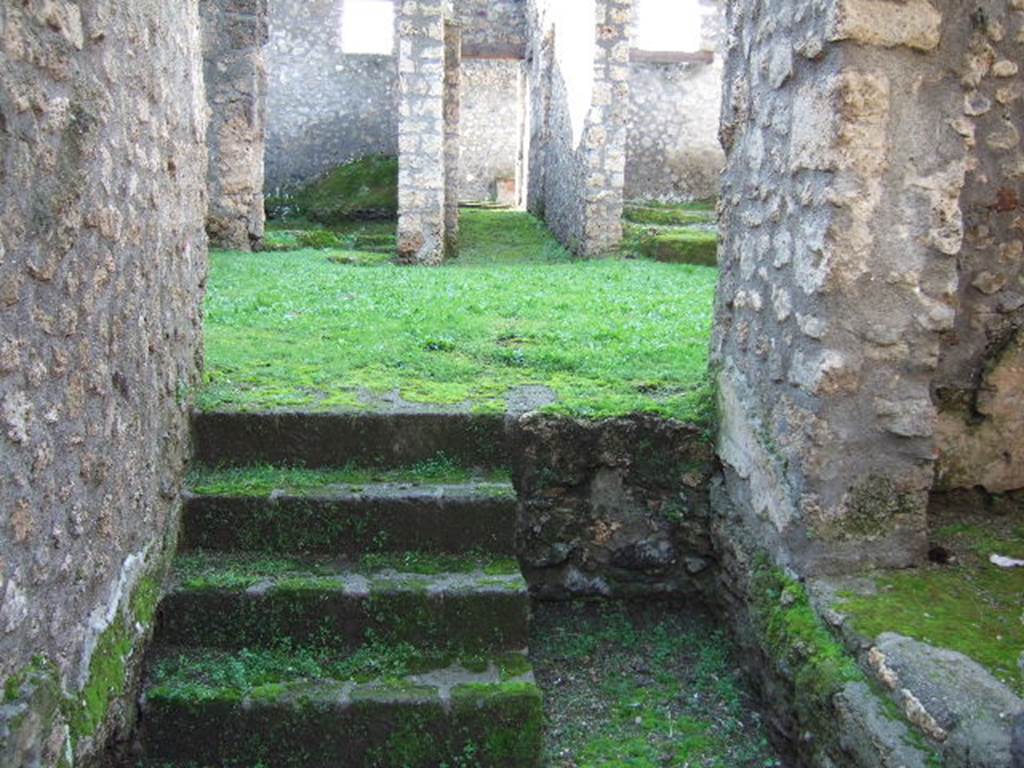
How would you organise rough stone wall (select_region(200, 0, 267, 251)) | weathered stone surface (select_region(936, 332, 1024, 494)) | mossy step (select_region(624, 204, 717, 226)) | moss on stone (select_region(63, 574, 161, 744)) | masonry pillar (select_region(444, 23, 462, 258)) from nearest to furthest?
moss on stone (select_region(63, 574, 161, 744)) < weathered stone surface (select_region(936, 332, 1024, 494)) < rough stone wall (select_region(200, 0, 267, 251)) < masonry pillar (select_region(444, 23, 462, 258)) < mossy step (select_region(624, 204, 717, 226))

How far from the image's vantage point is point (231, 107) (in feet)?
38.6

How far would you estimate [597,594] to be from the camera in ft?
13.6

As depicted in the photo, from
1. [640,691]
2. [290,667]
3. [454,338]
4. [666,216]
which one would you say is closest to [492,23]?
[666,216]

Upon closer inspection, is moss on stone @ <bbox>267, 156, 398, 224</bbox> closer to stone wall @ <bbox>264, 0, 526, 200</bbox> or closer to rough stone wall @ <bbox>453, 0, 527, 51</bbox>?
stone wall @ <bbox>264, 0, 526, 200</bbox>

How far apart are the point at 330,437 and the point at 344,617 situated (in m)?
0.84

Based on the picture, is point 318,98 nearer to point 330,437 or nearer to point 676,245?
point 676,245

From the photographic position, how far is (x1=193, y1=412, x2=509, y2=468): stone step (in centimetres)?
387

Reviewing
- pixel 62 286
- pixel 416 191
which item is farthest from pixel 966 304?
pixel 416 191

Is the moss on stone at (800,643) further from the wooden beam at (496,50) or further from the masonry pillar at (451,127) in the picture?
the wooden beam at (496,50)

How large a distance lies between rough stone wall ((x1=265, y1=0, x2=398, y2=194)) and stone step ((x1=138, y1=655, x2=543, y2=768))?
657 inches

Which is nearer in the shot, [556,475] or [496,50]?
[556,475]

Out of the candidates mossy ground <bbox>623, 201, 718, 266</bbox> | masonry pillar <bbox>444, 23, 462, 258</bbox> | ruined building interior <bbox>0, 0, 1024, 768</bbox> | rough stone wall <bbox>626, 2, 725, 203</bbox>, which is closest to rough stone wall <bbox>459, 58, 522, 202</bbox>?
rough stone wall <bbox>626, 2, 725, 203</bbox>

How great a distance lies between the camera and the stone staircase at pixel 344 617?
300 cm

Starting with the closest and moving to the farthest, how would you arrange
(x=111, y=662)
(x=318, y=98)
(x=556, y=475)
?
(x=111, y=662)
(x=556, y=475)
(x=318, y=98)
